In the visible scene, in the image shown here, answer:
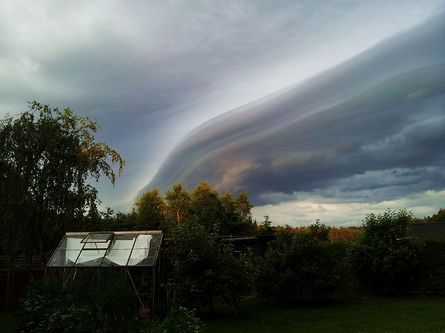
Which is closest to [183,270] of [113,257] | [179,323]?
[113,257]

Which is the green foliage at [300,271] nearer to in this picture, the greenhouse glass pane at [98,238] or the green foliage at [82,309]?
the greenhouse glass pane at [98,238]

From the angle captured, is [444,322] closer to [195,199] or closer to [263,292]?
[263,292]

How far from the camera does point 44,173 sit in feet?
78.7

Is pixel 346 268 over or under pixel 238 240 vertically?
under

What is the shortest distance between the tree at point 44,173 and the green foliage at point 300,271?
10.3 m

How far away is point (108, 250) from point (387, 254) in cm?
1261

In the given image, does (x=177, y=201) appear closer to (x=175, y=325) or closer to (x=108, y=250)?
(x=108, y=250)

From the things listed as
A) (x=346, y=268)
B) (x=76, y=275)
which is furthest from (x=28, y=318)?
(x=346, y=268)

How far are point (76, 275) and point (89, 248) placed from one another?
115 centimetres

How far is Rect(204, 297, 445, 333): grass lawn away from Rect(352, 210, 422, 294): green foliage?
116 cm

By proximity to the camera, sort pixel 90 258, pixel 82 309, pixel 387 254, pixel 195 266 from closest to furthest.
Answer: pixel 82 309 → pixel 195 266 → pixel 90 258 → pixel 387 254

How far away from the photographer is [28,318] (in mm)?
11492

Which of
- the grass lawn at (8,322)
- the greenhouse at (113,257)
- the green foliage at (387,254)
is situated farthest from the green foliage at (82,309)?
the green foliage at (387,254)

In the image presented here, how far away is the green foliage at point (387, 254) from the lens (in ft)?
70.1
